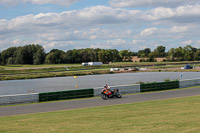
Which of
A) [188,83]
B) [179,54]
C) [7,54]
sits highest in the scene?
[7,54]

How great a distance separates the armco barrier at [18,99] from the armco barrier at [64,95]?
66 cm

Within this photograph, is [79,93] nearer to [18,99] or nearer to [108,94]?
[108,94]

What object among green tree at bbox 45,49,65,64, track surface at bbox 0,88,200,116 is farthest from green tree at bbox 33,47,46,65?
track surface at bbox 0,88,200,116

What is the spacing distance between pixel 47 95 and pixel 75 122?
598 inches

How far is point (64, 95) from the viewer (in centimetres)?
3011

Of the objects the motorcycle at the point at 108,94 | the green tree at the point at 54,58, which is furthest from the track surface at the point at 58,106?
the green tree at the point at 54,58

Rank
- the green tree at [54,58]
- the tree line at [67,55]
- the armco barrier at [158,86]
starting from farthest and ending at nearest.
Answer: the tree line at [67,55] < the green tree at [54,58] < the armco barrier at [158,86]

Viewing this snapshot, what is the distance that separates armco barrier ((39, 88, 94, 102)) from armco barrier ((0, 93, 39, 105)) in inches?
26.1

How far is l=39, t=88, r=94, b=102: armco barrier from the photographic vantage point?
29103 millimetres

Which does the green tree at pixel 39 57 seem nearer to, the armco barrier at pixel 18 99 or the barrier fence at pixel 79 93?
the barrier fence at pixel 79 93

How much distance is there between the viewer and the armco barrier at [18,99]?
89.2 feet

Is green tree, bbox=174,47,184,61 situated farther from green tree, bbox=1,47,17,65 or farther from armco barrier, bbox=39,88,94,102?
armco barrier, bbox=39,88,94,102

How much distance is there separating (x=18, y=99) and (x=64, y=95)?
4.47m

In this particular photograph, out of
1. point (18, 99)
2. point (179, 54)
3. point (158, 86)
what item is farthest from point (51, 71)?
point (179, 54)
